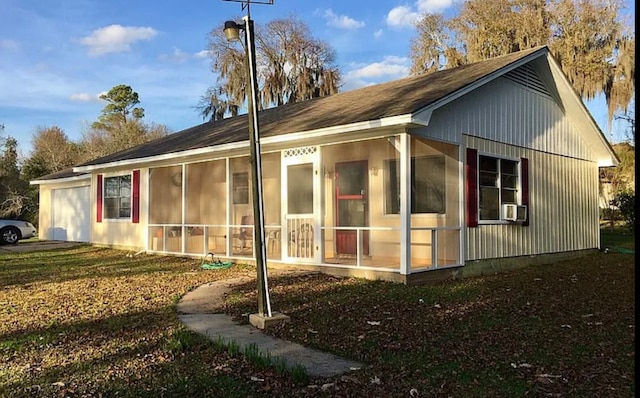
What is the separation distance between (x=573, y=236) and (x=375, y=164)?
5873mm

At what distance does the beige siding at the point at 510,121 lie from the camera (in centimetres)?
907

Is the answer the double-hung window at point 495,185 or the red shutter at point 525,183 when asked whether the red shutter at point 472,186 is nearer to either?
the double-hung window at point 495,185

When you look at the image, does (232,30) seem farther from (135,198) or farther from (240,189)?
(135,198)

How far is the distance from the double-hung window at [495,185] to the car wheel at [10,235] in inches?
Answer: 623

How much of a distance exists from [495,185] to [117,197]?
34.5 feet

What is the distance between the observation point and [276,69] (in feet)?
91.9

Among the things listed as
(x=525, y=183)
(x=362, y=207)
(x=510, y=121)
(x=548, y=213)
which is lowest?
(x=548, y=213)

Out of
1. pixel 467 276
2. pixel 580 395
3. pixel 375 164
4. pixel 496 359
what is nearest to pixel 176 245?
pixel 375 164

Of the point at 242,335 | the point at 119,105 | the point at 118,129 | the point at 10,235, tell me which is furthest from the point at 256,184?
the point at 119,105

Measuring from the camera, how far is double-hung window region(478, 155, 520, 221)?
32.4 feet

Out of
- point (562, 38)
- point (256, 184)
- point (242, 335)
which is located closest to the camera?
point (242, 335)

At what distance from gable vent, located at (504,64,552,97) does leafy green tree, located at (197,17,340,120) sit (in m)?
16.2

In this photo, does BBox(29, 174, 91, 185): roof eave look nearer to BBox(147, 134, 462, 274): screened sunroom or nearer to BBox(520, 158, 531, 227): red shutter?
BBox(147, 134, 462, 274): screened sunroom

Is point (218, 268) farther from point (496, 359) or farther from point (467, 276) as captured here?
point (496, 359)
